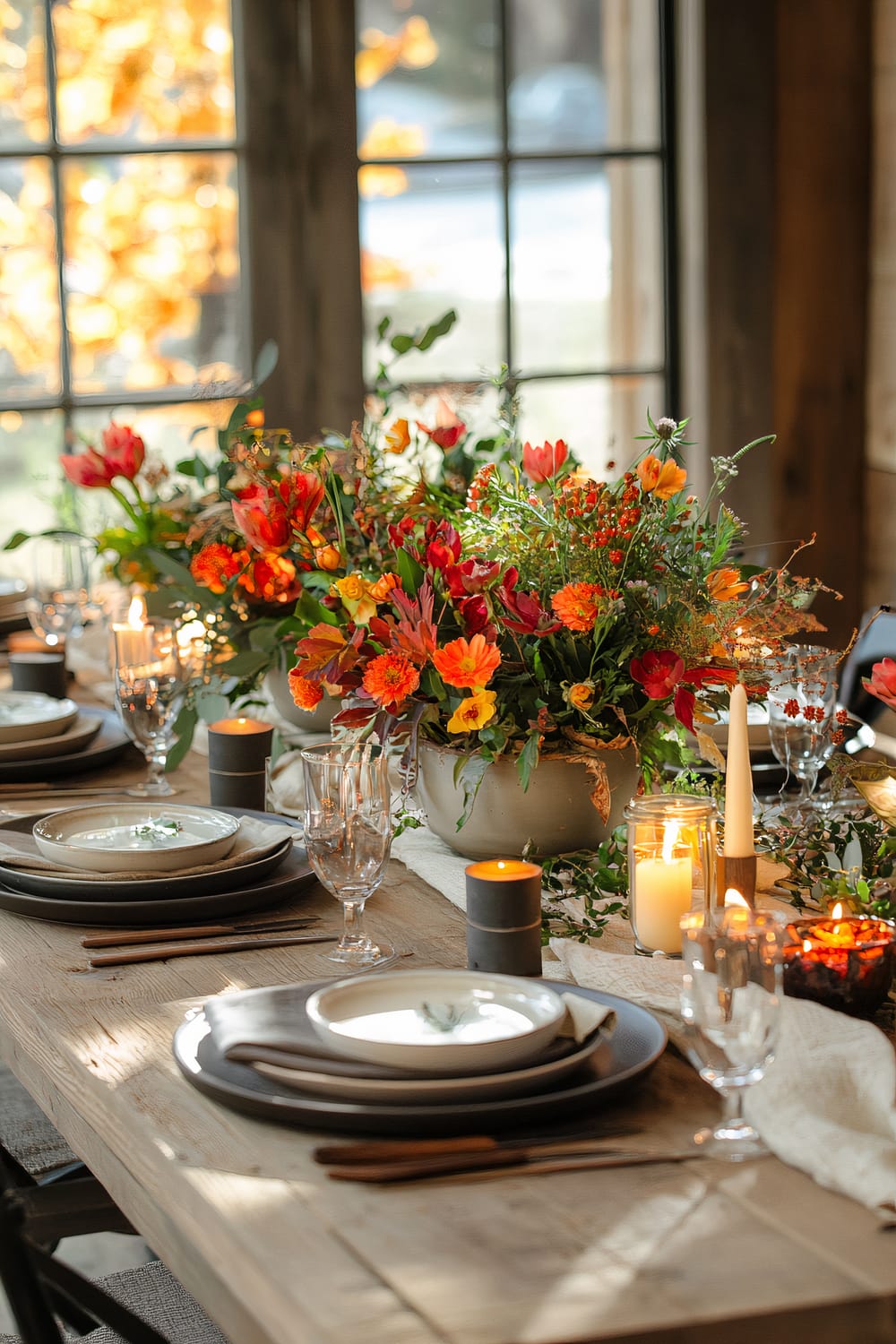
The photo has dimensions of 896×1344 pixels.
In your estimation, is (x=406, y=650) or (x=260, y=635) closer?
(x=406, y=650)

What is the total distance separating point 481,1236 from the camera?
72cm

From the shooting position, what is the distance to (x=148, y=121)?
10.6ft

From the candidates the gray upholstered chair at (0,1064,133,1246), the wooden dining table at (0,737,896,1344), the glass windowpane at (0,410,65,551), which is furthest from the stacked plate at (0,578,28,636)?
the wooden dining table at (0,737,896,1344)

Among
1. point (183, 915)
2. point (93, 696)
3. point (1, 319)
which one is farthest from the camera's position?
point (1, 319)

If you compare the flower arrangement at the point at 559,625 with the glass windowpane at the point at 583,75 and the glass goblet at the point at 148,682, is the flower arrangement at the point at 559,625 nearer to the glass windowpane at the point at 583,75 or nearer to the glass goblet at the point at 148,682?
the glass goblet at the point at 148,682

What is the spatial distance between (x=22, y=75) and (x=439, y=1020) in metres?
2.79

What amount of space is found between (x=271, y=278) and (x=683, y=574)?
2.26m

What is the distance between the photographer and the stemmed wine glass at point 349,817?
1.08 meters

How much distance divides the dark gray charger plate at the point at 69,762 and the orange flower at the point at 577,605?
2.44 feet

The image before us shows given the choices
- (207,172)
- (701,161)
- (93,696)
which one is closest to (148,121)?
(207,172)

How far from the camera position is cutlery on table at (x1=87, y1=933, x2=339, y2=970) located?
1.13 metres

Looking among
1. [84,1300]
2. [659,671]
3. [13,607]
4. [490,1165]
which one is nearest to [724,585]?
[659,671]

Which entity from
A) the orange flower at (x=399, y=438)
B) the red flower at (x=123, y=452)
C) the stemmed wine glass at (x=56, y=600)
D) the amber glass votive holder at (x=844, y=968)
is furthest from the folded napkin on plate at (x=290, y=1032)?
the stemmed wine glass at (x=56, y=600)

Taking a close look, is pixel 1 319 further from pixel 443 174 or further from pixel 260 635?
pixel 260 635
